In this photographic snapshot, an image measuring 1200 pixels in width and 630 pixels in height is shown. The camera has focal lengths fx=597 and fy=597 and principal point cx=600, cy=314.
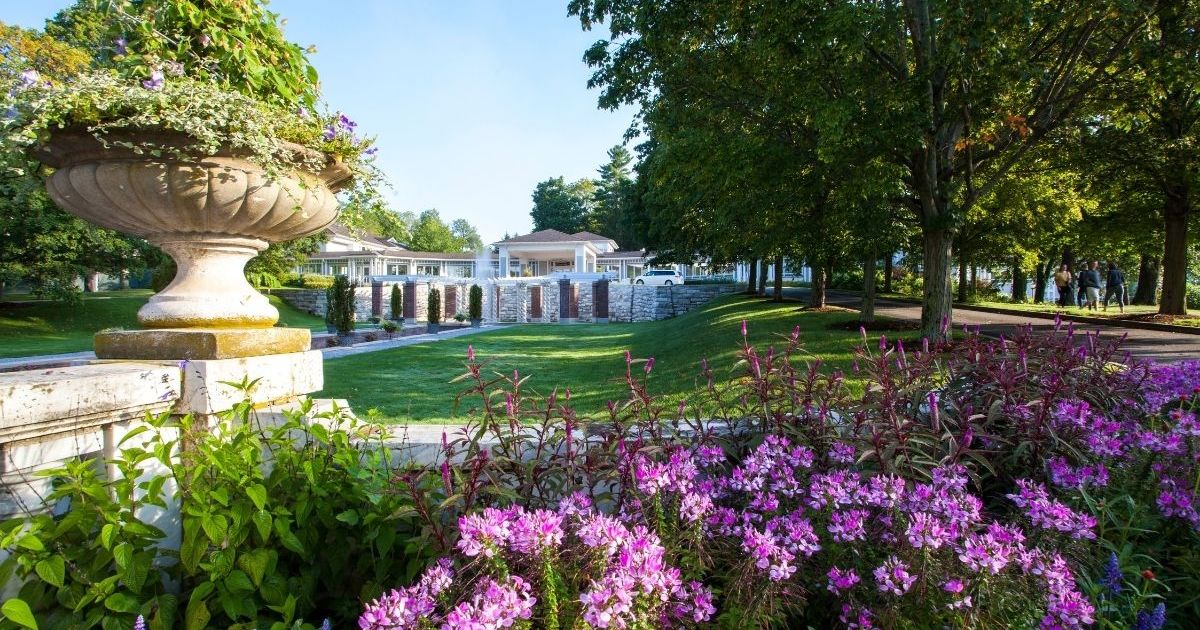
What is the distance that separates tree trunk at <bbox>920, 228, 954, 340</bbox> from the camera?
775cm

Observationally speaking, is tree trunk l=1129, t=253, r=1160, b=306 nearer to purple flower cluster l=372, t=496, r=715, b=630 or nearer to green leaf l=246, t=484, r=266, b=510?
purple flower cluster l=372, t=496, r=715, b=630

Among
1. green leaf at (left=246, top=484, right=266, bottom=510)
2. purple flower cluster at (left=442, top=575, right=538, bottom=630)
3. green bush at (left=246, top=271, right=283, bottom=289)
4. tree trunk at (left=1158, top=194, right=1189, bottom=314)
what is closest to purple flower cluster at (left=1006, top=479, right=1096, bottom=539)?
purple flower cluster at (left=442, top=575, right=538, bottom=630)

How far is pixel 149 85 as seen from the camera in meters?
Answer: 2.11

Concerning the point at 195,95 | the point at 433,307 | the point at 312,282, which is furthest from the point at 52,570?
the point at 312,282

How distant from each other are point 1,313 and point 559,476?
29.1 m

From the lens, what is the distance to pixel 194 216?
2.24 metres

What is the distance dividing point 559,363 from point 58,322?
2087 cm

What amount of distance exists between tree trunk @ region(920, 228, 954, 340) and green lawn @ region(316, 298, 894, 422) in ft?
3.58

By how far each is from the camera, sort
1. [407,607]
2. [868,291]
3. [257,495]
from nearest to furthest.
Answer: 1. [407,607]
2. [257,495]
3. [868,291]

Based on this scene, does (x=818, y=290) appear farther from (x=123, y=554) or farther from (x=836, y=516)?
(x=123, y=554)

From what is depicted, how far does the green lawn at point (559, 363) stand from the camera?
23.6 ft

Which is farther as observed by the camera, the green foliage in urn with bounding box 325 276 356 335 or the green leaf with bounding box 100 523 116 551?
the green foliage in urn with bounding box 325 276 356 335

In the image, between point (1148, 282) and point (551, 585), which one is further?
point (1148, 282)

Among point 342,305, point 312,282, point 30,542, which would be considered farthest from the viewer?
point 312,282
